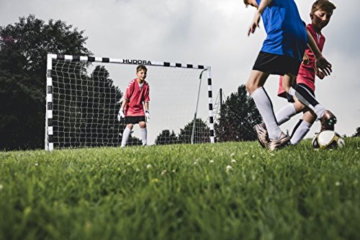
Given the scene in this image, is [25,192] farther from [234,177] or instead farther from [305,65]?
[305,65]

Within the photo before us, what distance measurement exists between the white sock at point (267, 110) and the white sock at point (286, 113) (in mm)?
1264

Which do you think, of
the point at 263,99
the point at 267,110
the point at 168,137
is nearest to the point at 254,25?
the point at 263,99

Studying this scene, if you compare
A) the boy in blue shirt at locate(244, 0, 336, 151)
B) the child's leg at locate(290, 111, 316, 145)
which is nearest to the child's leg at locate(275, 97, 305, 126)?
the child's leg at locate(290, 111, 316, 145)

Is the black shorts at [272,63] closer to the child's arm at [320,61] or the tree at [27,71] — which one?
the child's arm at [320,61]

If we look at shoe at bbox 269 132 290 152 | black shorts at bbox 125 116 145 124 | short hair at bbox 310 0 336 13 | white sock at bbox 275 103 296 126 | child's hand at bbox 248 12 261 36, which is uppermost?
short hair at bbox 310 0 336 13

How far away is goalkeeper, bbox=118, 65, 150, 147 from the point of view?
9828 millimetres

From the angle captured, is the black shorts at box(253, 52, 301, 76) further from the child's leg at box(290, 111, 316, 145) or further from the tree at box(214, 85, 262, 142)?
the tree at box(214, 85, 262, 142)

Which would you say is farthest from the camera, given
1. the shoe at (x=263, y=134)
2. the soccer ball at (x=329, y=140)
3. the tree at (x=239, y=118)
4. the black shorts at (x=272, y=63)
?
the tree at (x=239, y=118)

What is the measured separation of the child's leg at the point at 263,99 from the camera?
14.6 feet

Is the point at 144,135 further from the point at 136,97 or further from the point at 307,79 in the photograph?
the point at 307,79

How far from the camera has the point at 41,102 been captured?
2509 centimetres

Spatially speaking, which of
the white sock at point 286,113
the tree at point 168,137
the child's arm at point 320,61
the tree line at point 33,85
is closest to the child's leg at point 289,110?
the white sock at point 286,113

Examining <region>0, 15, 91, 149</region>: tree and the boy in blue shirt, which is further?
<region>0, 15, 91, 149</region>: tree

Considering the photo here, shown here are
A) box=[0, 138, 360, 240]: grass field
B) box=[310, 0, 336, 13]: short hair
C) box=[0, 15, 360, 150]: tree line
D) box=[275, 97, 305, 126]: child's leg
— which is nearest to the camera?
box=[0, 138, 360, 240]: grass field
